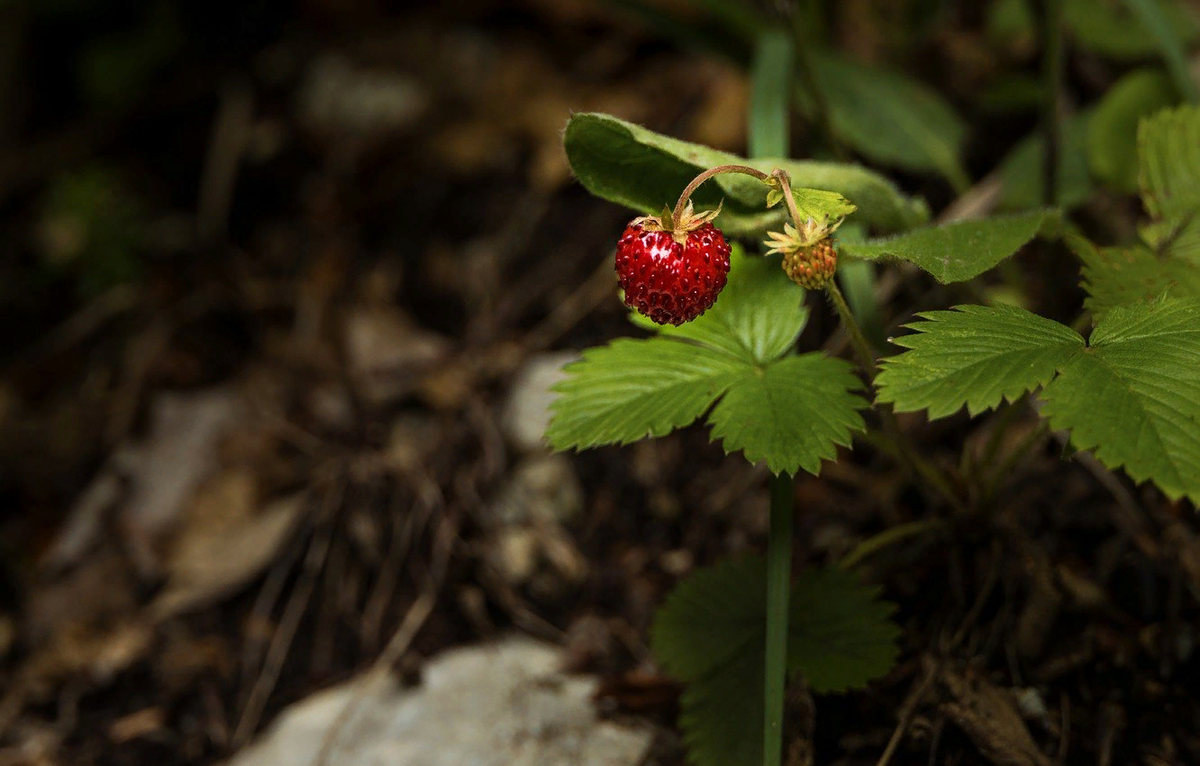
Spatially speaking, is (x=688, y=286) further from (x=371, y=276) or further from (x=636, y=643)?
(x=371, y=276)

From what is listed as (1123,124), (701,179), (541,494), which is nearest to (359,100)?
(541,494)

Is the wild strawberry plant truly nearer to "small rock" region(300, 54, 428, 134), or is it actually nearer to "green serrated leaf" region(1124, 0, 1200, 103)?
"green serrated leaf" region(1124, 0, 1200, 103)

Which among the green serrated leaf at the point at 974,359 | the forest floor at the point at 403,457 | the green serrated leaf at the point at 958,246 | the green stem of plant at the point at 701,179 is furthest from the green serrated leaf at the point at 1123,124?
the green stem of plant at the point at 701,179

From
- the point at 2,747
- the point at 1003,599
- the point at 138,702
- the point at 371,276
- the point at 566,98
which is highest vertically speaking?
the point at 566,98

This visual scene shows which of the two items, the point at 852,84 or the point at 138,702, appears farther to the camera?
the point at 852,84

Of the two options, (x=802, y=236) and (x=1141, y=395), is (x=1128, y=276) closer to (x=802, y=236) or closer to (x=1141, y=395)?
(x=1141, y=395)

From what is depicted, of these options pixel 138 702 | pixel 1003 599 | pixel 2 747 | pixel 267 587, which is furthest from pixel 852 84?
pixel 2 747

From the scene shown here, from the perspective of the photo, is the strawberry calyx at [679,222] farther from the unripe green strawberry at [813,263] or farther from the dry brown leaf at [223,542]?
the dry brown leaf at [223,542]
